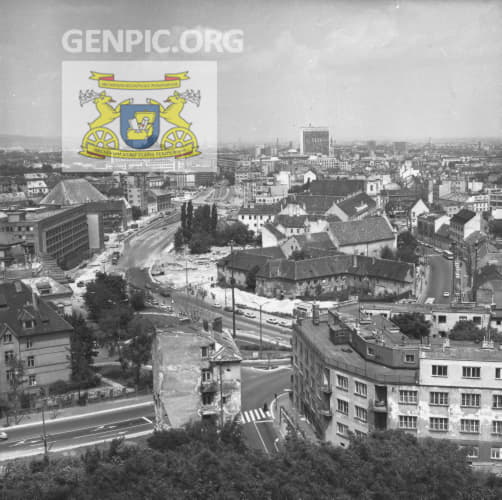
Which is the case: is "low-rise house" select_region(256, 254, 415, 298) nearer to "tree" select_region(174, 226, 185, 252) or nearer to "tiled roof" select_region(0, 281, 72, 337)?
"tree" select_region(174, 226, 185, 252)

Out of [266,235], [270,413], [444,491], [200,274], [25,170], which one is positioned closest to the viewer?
[444,491]

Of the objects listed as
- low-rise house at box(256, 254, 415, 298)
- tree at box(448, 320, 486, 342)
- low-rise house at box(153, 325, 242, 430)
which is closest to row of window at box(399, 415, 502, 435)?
low-rise house at box(153, 325, 242, 430)

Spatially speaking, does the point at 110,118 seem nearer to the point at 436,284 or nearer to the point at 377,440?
the point at 377,440

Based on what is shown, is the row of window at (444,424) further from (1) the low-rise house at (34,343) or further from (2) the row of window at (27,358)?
(2) the row of window at (27,358)

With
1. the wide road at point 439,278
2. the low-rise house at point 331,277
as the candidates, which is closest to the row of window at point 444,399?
the wide road at point 439,278

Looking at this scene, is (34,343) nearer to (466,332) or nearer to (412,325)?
(412,325)

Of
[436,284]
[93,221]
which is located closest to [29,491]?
[436,284]
